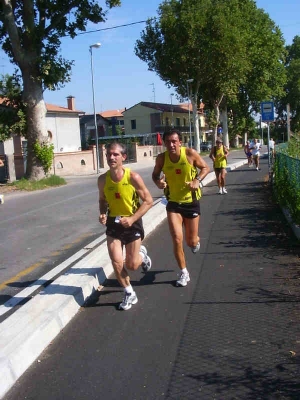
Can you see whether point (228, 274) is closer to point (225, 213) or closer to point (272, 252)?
point (272, 252)

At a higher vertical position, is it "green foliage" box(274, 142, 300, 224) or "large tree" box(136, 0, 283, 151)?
"large tree" box(136, 0, 283, 151)

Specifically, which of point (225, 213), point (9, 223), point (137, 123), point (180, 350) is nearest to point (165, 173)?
point (180, 350)

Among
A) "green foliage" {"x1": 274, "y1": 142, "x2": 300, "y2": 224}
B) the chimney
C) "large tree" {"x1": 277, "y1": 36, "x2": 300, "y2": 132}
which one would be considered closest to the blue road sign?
"green foliage" {"x1": 274, "y1": 142, "x2": 300, "y2": 224}

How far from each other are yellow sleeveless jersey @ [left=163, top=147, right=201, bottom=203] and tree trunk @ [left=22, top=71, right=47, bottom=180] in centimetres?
1898

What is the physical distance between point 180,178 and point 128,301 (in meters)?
1.61

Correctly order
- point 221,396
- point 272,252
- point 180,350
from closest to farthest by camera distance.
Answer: point 221,396
point 180,350
point 272,252

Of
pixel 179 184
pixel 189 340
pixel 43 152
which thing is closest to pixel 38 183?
pixel 43 152

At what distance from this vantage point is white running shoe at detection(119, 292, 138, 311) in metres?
5.35

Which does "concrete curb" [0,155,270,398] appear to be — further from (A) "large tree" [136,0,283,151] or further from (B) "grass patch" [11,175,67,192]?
(A) "large tree" [136,0,283,151]

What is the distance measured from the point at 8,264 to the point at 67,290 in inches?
101

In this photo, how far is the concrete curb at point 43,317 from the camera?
399 cm

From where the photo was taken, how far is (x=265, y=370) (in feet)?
12.4

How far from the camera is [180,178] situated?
6141 mm

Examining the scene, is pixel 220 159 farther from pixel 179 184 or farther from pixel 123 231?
pixel 123 231
